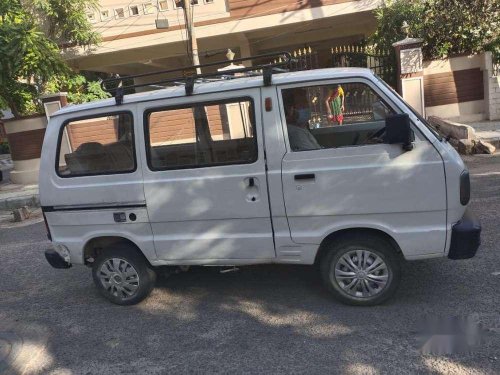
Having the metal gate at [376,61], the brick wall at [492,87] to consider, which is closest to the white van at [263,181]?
the metal gate at [376,61]

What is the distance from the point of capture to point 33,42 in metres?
12.1

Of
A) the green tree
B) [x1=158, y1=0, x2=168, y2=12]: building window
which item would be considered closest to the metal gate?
[x1=158, y1=0, x2=168, y2=12]: building window

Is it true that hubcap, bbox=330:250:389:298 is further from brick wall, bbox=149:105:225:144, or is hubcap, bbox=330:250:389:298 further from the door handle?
brick wall, bbox=149:105:225:144

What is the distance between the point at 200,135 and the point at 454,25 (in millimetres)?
11961

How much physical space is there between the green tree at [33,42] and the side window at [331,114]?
10.2 m

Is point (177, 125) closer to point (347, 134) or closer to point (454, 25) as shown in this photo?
point (347, 134)

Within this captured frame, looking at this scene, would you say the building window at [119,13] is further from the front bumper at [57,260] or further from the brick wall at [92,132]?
the front bumper at [57,260]

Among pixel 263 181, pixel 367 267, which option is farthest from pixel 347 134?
pixel 367 267

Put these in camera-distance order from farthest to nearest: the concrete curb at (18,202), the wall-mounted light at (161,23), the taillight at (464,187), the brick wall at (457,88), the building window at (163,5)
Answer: the building window at (163,5)
the wall-mounted light at (161,23)
the brick wall at (457,88)
the concrete curb at (18,202)
the taillight at (464,187)

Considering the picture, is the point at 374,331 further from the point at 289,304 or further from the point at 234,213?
the point at 234,213

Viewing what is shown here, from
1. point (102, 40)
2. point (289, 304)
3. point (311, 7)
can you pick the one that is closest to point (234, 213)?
point (289, 304)

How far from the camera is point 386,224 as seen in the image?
3.75 meters

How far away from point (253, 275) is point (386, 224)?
1.71m

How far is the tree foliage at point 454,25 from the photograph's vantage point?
13398mm
